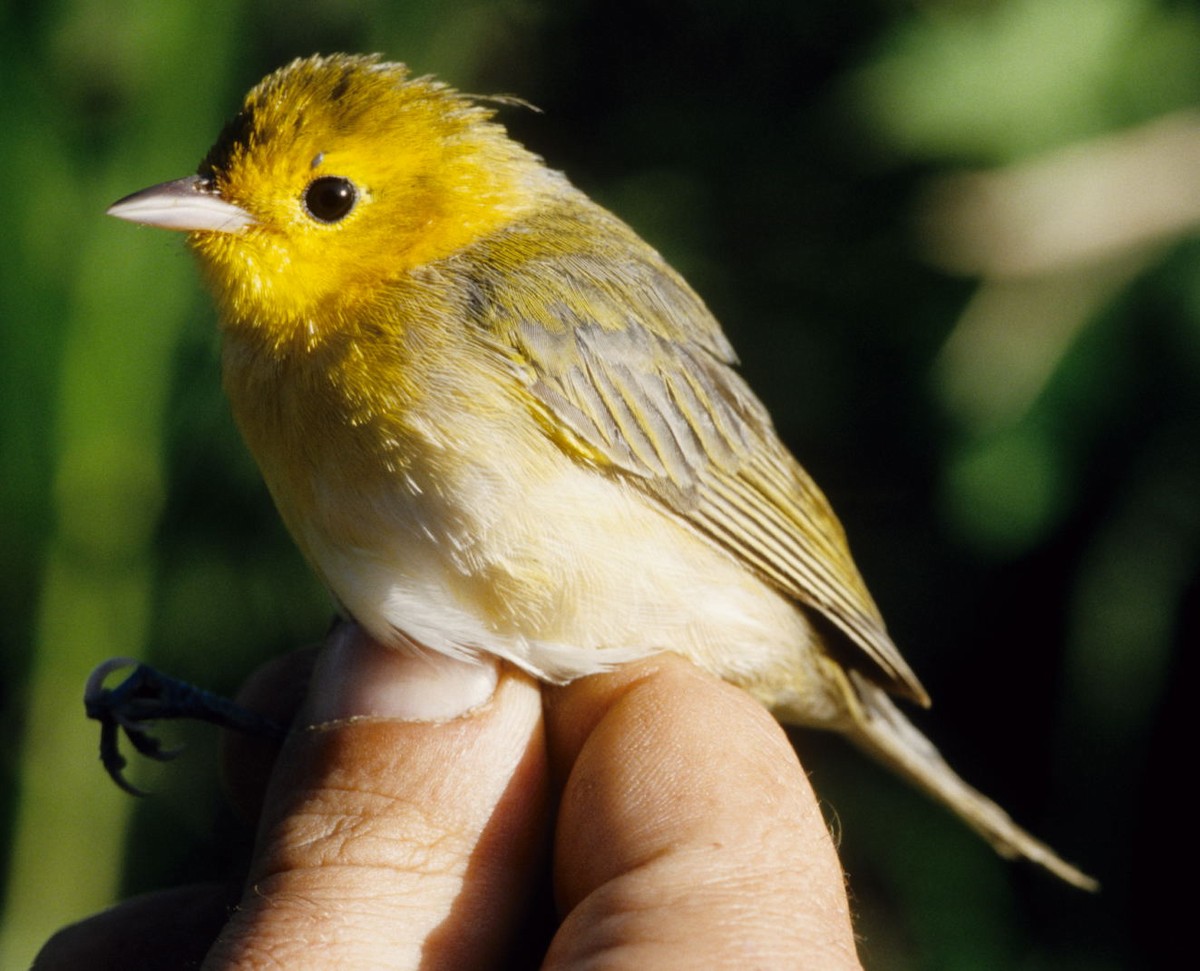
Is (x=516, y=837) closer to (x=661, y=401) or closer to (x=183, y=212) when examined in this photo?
(x=661, y=401)

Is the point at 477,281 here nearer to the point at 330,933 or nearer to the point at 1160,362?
the point at 330,933

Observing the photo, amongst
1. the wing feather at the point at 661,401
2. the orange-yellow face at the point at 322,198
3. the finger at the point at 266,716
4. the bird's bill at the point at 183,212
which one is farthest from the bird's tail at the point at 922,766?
the bird's bill at the point at 183,212

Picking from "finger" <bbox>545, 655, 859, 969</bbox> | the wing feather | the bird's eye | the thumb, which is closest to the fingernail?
the thumb

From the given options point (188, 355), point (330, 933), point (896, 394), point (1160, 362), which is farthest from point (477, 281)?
point (1160, 362)

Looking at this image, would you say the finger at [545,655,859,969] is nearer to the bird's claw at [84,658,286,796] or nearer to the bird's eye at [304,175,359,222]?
the bird's claw at [84,658,286,796]

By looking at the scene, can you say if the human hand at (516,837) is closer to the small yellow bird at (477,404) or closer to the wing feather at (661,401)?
the small yellow bird at (477,404)

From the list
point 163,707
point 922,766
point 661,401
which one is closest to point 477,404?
point 661,401
